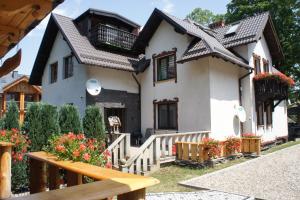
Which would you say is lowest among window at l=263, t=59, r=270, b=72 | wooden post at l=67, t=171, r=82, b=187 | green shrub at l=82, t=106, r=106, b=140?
wooden post at l=67, t=171, r=82, b=187

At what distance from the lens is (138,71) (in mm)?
15031

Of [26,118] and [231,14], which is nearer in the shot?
[26,118]

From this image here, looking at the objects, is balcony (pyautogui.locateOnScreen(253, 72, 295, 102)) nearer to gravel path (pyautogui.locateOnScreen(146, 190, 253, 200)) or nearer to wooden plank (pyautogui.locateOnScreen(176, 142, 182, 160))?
wooden plank (pyautogui.locateOnScreen(176, 142, 182, 160))

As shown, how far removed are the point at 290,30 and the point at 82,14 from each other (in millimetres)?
18327

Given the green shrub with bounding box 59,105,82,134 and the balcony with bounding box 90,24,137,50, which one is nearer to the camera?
the green shrub with bounding box 59,105,82,134

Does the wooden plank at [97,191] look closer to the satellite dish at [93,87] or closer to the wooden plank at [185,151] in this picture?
the wooden plank at [185,151]

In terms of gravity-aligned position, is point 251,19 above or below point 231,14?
below

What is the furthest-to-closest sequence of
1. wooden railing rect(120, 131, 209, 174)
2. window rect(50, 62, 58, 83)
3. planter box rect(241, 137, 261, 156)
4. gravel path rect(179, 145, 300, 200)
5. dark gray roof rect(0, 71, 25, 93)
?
dark gray roof rect(0, 71, 25, 93) → window rect(50, 62, 58, 83) → planter box rect(241, 137, 261, 156) → wooden railing rect(120, 131, 209, 174) → gravel path rect(179, 145, 300, 200)

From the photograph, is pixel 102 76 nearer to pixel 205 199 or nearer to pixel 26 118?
pixel 26 118

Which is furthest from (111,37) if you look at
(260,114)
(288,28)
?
(288,28)

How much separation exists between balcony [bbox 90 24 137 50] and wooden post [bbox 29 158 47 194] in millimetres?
10504

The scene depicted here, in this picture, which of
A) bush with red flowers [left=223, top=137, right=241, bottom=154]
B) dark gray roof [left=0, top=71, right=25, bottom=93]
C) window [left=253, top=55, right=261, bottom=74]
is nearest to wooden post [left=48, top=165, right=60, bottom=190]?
bush with red flowers [left=223, top=137, right=241, bottom=154]

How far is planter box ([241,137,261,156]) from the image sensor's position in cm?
1219

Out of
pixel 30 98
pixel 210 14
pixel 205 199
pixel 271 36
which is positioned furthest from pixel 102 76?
pixel 210 14
